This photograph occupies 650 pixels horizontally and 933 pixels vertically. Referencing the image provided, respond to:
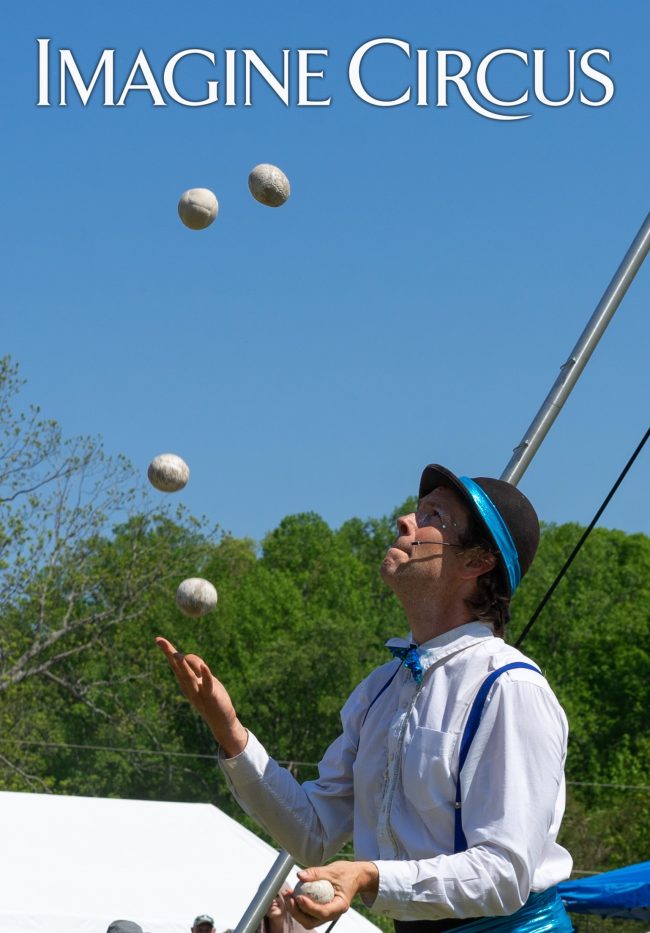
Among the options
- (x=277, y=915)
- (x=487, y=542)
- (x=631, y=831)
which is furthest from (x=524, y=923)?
(x=631, y=831)

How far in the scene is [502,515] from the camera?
2.99 m

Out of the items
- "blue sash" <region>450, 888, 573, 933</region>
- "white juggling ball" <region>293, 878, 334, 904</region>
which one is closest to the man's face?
"blue sash" <region>450, 888, 573, 933</region>

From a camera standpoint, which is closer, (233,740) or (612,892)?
(233,740)

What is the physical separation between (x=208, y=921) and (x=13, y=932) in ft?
4.98

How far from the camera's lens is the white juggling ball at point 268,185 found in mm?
5027

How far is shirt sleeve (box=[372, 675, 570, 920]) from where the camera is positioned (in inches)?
96.3

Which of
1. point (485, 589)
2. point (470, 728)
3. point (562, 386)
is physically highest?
point (562, 386)

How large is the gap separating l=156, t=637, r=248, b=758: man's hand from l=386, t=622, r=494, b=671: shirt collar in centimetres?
37

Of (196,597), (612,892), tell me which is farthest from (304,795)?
(612,892)

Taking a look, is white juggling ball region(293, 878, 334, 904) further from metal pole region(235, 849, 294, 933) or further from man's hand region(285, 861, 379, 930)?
metal pole region(235, 849, 294, 933)

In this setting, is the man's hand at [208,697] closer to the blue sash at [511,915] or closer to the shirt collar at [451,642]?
the shirt collar at [451,642]

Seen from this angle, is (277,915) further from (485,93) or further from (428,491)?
A: (485,93)

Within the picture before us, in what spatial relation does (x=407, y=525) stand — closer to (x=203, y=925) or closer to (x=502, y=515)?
(x=502, y=515)

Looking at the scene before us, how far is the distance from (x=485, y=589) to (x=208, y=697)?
0.61 m
